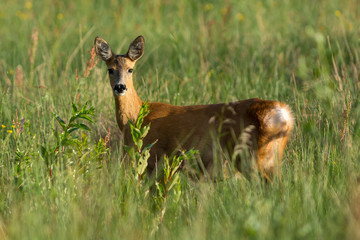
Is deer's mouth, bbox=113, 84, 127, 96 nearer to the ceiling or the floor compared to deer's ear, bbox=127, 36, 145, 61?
nearer to the floor

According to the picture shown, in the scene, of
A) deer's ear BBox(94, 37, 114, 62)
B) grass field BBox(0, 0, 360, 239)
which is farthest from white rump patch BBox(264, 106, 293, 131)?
deer's ear BBox(94, 37, 114, 62)

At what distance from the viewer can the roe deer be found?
4.18 m

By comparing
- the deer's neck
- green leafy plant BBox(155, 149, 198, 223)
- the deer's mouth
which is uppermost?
the deer's mouth

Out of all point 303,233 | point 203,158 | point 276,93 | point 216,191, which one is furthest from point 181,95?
point 303,233

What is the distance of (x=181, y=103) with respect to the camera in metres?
5.69

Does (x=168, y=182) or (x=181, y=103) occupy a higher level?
(x=181, y=103)

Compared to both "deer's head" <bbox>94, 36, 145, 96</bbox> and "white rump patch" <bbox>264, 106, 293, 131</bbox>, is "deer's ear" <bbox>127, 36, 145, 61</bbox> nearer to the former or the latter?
"deer's head" <bbox>94, 36, 145, 96</bbox>

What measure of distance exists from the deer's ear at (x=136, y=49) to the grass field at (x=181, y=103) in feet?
1.74

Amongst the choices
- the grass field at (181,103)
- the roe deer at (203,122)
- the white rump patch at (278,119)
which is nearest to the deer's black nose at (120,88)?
the roe deer at (203,122)

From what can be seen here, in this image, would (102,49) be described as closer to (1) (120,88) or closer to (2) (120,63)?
(2) (120,63)

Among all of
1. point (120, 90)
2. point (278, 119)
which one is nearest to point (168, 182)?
point (278, 119)

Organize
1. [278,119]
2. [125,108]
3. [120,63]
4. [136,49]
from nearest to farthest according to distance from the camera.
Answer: [278,119] → [125,108] → [120,63] → [136,49]

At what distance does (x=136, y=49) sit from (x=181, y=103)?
801 millimetres

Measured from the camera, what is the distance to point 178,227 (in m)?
3.24
